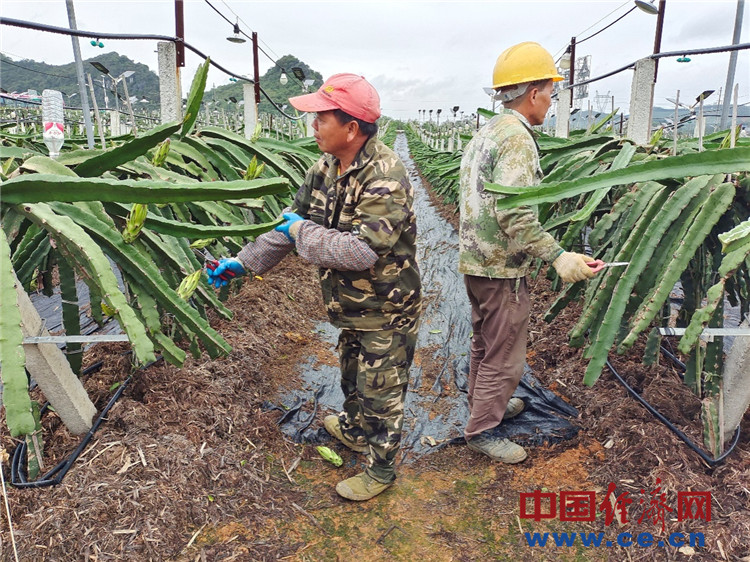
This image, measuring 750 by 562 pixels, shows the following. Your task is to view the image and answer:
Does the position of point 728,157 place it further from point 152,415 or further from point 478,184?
point 152,415

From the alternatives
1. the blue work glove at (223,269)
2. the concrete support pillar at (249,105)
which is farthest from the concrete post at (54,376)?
the concrete support pillar at (249,105)

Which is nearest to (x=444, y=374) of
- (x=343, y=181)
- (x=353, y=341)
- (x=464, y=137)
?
(x=353, y=341)

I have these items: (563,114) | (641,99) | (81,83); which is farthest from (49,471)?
(563,114)

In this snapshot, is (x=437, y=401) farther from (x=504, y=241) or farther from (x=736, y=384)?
(x=736, y=384)

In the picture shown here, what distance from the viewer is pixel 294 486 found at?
Result: 7.29 ft

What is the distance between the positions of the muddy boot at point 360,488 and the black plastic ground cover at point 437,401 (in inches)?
15.2

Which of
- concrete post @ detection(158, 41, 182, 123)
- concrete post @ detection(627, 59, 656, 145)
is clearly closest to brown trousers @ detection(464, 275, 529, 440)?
concrete post @ detection(627, 59, 656, 145)

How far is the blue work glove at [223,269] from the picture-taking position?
202cm

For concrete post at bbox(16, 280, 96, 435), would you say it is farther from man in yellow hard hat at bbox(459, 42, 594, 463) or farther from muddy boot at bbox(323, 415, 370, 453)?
man in yellow hard hat at bbox(459, 42, 594, 463)

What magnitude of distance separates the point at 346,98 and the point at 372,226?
1.48 feet

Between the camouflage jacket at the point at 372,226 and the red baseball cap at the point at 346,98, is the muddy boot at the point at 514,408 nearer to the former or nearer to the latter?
the camouflage jacket at the point at 372,226

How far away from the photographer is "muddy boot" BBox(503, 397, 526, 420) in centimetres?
273

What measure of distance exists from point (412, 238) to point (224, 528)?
4.21 feet

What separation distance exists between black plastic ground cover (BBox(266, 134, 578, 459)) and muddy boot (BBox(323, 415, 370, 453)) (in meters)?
0.06
